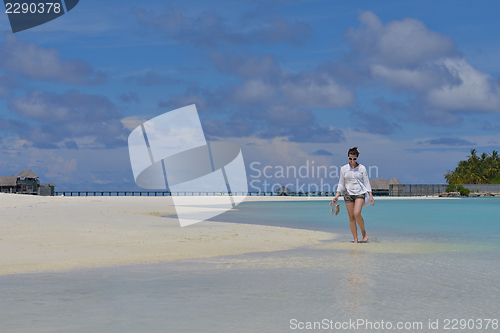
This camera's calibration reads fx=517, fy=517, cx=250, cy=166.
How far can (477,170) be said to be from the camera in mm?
109000

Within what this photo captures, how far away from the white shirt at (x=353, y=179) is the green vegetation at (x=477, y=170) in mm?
105501

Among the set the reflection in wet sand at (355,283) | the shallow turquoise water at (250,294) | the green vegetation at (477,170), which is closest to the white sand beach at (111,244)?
the shallow turquoise water at (250,294)

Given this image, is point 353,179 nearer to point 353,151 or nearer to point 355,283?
point 353,151

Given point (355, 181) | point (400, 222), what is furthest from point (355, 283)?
point (400, 222)

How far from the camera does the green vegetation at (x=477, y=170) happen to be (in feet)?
355

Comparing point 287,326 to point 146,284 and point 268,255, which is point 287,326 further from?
point 268,255

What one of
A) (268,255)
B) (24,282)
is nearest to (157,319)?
(24,282)

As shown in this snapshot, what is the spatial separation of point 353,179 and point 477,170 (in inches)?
4238

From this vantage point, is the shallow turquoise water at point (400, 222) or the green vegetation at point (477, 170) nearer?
the shallow turquoise water at point (400, 222)

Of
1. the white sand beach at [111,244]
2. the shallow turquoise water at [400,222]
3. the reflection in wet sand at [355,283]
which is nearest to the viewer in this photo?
the reflection in wet sand at [355,283]

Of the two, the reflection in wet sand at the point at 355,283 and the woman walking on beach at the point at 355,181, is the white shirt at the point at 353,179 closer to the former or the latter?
the woman walking on beach at the point at 355,181

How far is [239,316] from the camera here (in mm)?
5316

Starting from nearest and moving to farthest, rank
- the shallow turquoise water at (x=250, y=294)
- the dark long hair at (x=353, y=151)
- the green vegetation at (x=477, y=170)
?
the shallow turquoise water at (x=250, y=294) < the dark long hair at (x=353, y=151) < the green vegetation at (x=477, y=170)

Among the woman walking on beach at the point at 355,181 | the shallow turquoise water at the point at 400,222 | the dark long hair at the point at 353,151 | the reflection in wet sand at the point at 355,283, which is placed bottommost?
the shallow turquoise water at the point at 400,222
